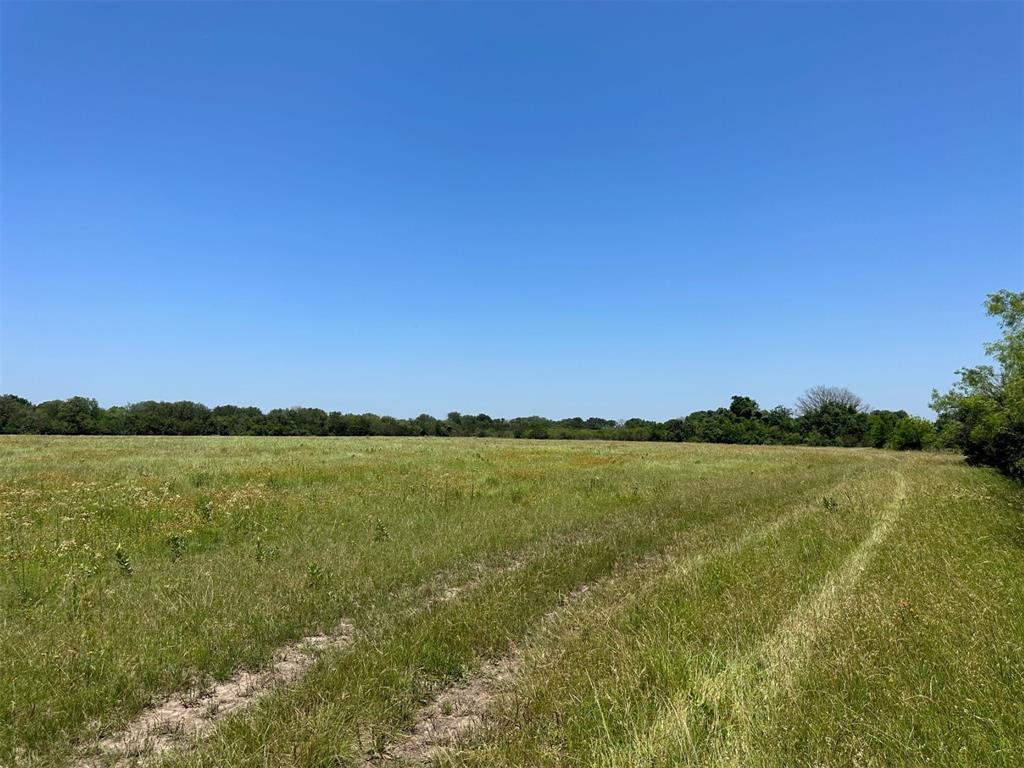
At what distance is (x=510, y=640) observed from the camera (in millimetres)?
5742

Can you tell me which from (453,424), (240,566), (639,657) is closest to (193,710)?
(639,657)

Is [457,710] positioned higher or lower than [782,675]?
lower

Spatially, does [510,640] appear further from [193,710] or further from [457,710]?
[193,710]

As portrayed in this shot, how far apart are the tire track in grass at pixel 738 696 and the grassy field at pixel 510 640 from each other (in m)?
0.02

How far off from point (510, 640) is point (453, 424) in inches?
4874

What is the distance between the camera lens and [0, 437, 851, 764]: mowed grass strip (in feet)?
15.5

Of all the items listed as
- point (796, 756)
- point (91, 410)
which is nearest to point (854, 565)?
point (796, 756)

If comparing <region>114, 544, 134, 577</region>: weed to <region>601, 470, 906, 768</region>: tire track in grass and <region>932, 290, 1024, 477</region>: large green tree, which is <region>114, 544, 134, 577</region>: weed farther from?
<region>932, 290, 1024, 477</region>: large green tree

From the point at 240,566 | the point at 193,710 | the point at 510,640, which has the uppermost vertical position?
the point at 240,566

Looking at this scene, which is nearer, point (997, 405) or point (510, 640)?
point (510, 640)

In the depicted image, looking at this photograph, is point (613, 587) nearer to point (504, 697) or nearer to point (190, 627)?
point (504, 697)

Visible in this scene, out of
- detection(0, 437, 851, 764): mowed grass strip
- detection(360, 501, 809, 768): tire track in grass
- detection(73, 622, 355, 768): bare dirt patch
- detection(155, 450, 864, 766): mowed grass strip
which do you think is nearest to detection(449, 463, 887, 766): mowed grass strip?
detection(360, 501, 809, 768): tire track in grass

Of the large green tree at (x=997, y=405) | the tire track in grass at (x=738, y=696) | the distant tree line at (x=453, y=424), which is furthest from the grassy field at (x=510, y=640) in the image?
the distant tree line at (x=453, y=424)

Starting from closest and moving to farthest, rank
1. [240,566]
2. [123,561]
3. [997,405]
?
[123,561] → [240,566] → [997,405]
